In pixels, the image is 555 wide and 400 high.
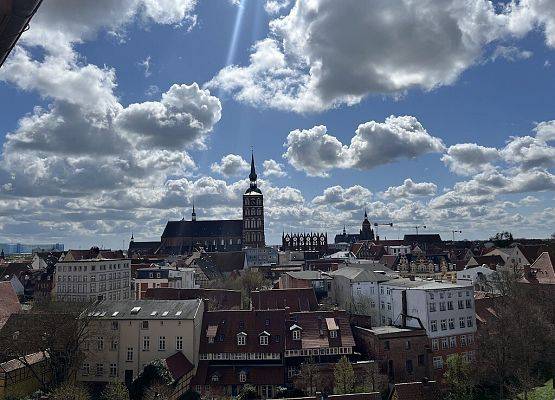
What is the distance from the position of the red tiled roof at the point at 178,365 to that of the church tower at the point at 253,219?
122 meters

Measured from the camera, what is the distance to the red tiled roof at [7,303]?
179ft

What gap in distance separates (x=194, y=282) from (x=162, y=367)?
55822 mm

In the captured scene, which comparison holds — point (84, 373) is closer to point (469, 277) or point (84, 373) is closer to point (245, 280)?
point (245, 280)

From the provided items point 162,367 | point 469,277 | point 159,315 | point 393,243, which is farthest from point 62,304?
point 393,243

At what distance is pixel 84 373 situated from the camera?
4734 centimetres

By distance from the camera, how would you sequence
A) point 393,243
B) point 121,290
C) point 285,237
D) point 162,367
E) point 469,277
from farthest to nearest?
point 285,237
point 393,243
point 121,290
point 469,277
point 162,367

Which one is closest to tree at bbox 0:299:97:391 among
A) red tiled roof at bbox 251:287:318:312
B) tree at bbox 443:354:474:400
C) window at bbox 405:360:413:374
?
red tiled roof at bbox 251:287:318:312

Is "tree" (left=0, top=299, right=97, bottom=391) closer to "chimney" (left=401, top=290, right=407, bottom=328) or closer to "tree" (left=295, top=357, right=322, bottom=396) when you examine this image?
"tree" (left=295, top=357, right=322, bottom=396)

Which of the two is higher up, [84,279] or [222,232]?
Answer: [222,232]

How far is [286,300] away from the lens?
6153 cm

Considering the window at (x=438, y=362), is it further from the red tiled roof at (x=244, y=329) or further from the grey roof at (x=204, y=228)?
the grey roof at (x=204, y=228)

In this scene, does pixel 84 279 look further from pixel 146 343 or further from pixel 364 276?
pixel 364 276

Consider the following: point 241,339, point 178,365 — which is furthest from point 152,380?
point 241,339

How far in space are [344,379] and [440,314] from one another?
17.4 metres
